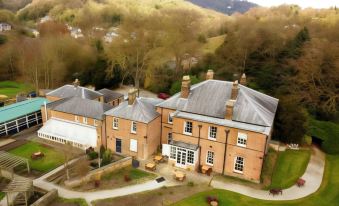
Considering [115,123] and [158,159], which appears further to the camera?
[115,123]

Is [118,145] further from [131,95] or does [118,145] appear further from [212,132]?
[212,132]

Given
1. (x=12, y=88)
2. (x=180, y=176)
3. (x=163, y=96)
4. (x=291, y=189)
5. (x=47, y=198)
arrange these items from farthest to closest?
(x=12, y=88)
(x=163, y=96)
(x=180, y=176)
(x=291, y=189)
(x=47, y=198)

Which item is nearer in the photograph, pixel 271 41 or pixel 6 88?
pixel 271 41

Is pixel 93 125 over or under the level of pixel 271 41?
under

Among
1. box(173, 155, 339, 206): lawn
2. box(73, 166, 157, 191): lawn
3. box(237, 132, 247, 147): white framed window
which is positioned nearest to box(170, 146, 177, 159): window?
box(73, 166, 157, 191): lawn

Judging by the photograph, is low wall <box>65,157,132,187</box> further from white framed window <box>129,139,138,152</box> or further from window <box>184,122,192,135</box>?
window <box>184,122,192,135</box>

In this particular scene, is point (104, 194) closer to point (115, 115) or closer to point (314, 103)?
point (115, 115)

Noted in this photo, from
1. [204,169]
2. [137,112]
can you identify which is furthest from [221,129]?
[137,112]

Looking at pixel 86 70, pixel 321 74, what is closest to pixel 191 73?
pixel 86 70
